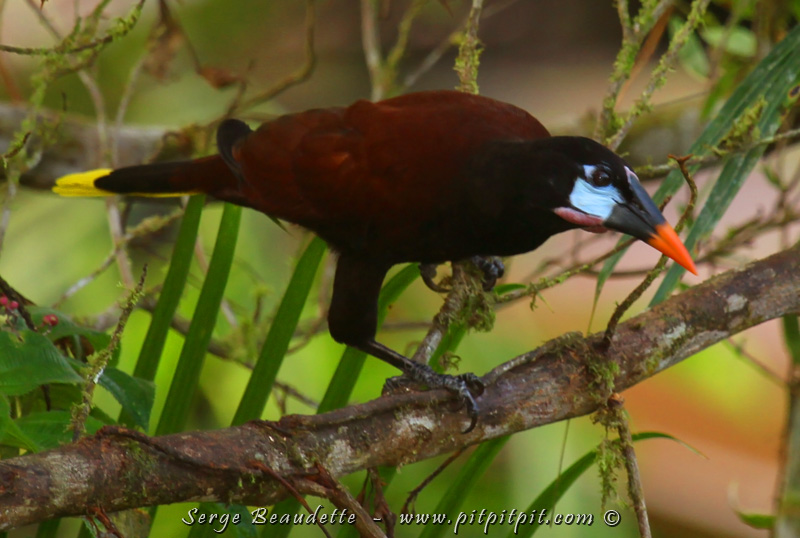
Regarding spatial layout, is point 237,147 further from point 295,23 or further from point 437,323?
point 295,23

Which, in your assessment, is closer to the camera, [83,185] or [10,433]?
[10,433]

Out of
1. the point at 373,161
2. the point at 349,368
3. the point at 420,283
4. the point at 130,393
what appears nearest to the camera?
the point at 130,393

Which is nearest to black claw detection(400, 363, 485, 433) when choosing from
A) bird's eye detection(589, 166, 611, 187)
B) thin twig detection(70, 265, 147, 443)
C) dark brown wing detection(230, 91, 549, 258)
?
dark brown wing detection(230, 91, 549, 258)

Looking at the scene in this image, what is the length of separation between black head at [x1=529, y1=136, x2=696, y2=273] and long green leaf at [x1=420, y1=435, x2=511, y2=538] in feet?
1.20

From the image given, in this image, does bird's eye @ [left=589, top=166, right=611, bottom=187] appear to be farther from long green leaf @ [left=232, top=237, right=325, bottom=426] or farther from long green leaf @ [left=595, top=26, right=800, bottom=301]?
long green leaf @ [left=232, top=237, right=325, bottom=426]

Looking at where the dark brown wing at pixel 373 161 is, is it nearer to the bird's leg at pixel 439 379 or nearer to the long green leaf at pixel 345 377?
the long green leaf at pixel 345 377

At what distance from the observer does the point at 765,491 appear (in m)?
3.52

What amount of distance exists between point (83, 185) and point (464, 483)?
103 centimetres

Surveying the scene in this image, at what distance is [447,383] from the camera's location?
1.24m

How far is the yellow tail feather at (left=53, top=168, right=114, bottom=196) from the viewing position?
1682 mm

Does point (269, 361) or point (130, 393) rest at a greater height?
point (269, 361)

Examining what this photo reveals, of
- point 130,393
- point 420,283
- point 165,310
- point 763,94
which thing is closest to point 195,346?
point 165,310

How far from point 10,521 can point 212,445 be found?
23 cm

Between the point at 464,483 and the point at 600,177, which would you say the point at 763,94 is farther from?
the point at 464,483
